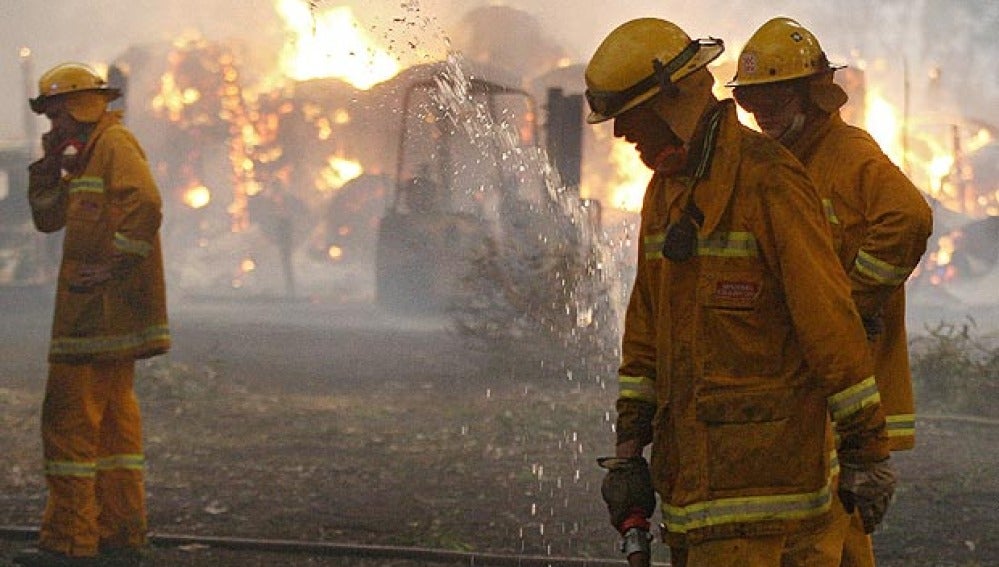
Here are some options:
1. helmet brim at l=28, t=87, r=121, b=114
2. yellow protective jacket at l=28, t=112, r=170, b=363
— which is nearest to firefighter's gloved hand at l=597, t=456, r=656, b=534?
yellow protective jacket at l=28, t=112, r=170, b=363

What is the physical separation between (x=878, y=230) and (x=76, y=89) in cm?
318

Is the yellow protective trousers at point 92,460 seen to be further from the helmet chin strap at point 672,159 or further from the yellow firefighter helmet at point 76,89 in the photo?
the helmet chin strap at point 672,159

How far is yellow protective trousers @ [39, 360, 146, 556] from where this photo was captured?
5.38 meters

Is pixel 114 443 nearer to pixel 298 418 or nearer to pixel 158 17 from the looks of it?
pixel 298 418

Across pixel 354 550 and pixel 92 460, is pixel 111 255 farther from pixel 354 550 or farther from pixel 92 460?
pixel 354 550

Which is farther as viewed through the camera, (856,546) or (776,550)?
(856,546)

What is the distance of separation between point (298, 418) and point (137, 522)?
4.33 meters

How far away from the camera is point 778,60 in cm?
409

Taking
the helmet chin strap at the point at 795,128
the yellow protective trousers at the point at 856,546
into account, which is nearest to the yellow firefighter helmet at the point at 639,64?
the helmet chin strap at the point at 795,128

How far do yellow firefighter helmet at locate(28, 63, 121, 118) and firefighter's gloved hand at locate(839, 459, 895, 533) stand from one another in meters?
3.67

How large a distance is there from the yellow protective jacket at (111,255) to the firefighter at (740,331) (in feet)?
9.53

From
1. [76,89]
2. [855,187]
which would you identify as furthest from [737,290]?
[76,89]

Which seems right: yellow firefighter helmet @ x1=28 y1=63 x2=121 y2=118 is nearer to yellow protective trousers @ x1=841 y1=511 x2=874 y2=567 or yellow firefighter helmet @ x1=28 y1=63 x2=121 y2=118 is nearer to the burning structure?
yellow protective trousers @ x1=841 y1=511 x2=874 y2=567

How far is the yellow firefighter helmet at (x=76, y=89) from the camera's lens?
18.1ft
